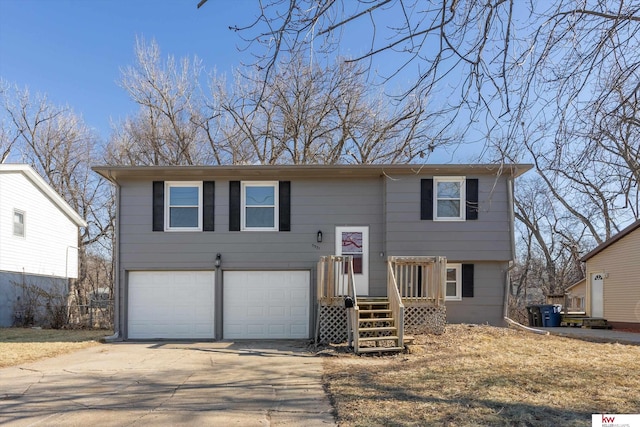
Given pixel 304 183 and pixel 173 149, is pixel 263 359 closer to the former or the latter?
pixel 304 183

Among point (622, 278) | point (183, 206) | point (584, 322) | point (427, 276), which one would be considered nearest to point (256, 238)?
point (183, 206)

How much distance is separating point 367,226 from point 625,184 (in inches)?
242

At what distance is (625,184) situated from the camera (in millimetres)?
5160

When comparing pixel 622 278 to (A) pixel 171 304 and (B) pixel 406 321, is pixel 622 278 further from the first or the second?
(A) pixel 171 304

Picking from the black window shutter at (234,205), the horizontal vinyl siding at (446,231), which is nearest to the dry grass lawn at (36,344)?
the black window shutter at (234,205)

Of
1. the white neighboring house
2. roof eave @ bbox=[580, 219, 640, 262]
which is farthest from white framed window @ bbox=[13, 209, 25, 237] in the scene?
roof eave @ bbox=[580, 219, 640, 262]

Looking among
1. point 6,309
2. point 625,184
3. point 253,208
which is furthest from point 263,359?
point 6,309

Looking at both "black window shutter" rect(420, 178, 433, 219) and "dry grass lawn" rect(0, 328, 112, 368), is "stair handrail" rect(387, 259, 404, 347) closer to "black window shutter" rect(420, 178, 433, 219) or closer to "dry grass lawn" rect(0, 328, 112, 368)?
"black window shutter" rect(420, 178, 433, 219)

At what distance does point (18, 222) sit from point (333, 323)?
474 inches

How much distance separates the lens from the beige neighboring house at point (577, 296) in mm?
21266

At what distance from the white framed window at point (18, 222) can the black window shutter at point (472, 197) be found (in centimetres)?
1444

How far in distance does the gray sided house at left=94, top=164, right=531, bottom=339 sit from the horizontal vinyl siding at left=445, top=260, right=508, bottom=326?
2 cm

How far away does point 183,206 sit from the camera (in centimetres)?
1087

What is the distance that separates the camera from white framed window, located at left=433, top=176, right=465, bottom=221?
10.7 meters
